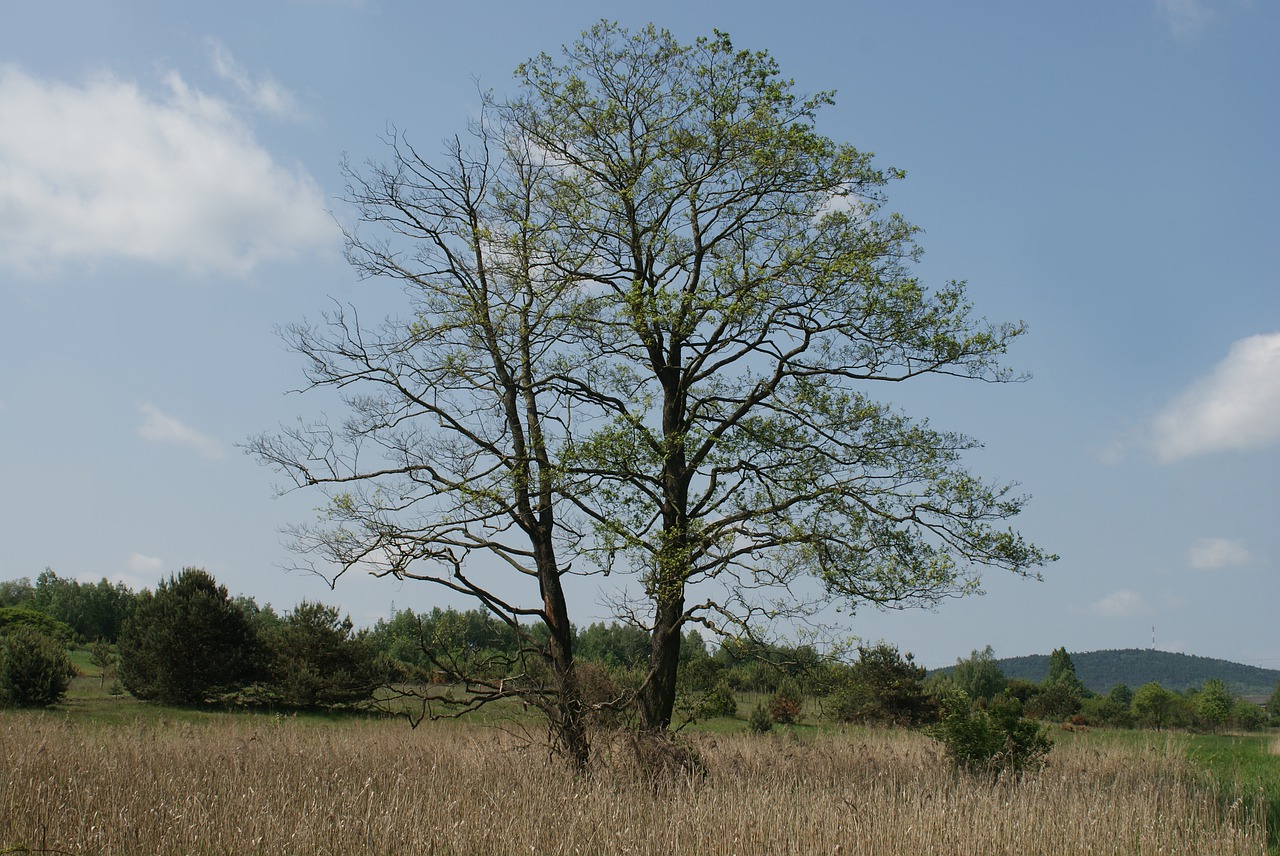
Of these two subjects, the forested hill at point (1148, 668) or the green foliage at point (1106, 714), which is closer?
the green foliage at point (1106, 714)

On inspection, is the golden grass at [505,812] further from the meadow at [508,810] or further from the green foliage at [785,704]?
the green foliage at [785,704]

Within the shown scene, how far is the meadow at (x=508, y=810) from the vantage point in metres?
7.16

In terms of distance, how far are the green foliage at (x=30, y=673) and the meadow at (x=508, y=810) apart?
14.2m

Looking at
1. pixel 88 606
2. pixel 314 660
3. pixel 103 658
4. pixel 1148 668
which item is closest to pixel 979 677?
pixel 314 660

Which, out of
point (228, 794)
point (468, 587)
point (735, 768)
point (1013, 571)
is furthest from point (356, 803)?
point (1013, 571)

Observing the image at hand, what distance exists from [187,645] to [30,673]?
382 cm

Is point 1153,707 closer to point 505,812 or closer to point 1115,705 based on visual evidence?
point 1115,705

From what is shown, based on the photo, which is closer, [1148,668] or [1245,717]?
[1245,717]

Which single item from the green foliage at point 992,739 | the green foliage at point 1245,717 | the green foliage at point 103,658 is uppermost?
the green foliage at point 992,739

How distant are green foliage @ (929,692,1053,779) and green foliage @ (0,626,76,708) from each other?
23.3 metres

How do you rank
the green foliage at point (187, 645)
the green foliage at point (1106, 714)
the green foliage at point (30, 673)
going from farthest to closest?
the green foliage at point (1106, 714) < the green foliage at point (187, 645) < the green foliage at point (30, 673)

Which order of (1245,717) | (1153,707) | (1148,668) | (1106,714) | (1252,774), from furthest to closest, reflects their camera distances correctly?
(1148,668)
(1245,717)
(1153,707)
(1106,714)
(1252,774)

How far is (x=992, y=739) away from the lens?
1252 cm

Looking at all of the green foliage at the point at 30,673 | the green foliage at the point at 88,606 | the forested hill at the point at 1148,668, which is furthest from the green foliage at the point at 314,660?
the forested hill at the point at 1148,668
